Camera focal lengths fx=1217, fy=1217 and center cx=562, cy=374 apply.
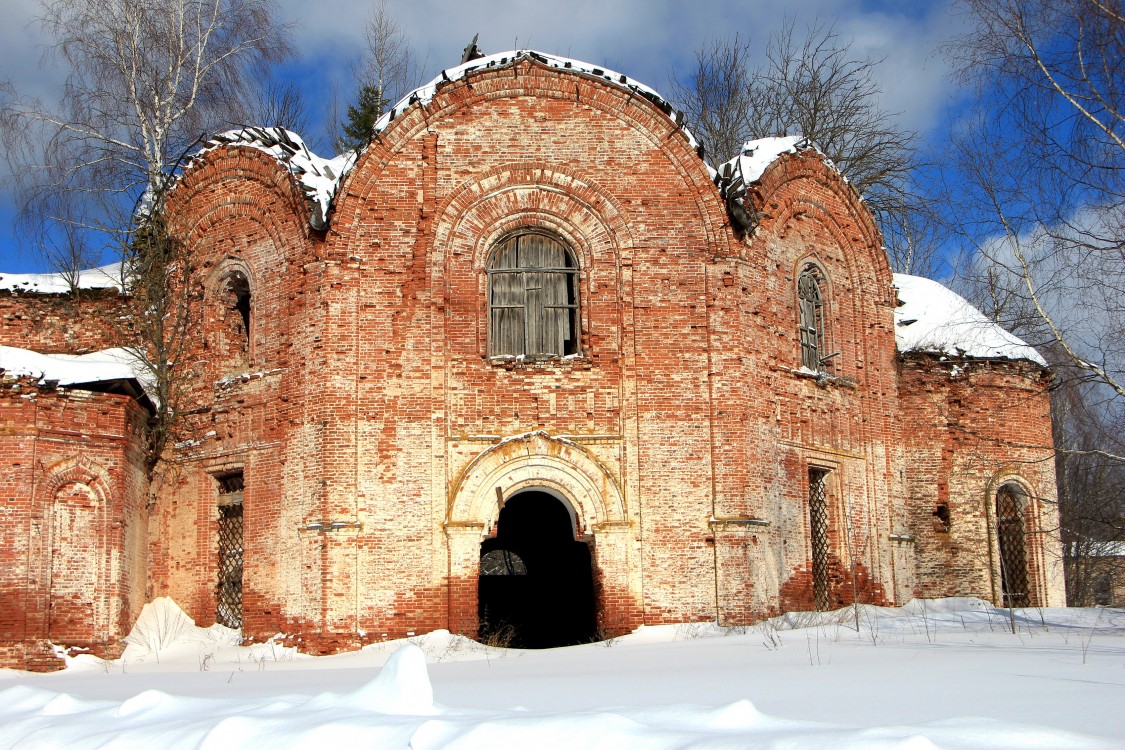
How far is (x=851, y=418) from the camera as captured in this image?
17.0m

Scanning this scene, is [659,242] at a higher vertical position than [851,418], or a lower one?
higher

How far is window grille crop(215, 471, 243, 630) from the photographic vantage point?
620 inches

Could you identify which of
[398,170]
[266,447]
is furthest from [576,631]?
[398,170]

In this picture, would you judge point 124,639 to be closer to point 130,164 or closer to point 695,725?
point 130,164

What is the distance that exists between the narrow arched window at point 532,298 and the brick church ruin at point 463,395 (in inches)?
1.2

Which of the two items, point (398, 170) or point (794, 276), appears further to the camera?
point (794, 276)

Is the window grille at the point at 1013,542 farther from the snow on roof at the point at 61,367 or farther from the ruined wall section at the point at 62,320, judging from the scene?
the ruined wall section at the point at 62,320

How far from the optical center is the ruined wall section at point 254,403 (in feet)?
48.6

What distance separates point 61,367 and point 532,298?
19.4 ft

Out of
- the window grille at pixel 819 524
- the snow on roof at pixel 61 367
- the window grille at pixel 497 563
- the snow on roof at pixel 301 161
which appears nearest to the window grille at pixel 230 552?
the snow on roof at pixel 61 367

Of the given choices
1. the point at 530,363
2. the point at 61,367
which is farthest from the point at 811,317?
the point at 61,367

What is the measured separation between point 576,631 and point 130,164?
10532 millimetres

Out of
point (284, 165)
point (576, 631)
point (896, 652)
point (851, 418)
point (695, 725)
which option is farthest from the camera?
point (576, 631)

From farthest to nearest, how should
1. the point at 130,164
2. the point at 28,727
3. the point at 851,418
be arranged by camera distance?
the point at 130,164 → the point at 851,418 → the point at 28,727
